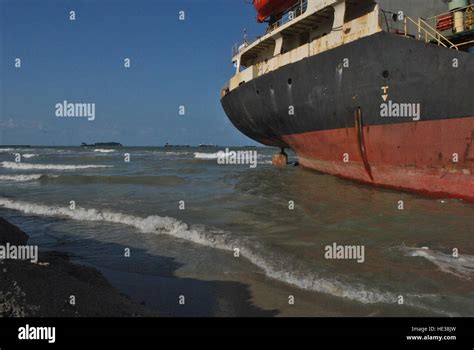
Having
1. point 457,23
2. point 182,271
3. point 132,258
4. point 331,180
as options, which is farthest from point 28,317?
point 331,180

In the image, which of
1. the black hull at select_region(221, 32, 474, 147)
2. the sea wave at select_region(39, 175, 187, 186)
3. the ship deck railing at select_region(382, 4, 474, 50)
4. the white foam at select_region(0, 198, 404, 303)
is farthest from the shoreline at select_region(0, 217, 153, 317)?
the sea wave at select_region(39, 175, 187, 186)

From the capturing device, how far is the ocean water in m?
3.99

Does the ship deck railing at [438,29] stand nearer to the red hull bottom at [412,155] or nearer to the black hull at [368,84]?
the black hull at [368,84]

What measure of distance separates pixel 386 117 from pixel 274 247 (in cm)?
535

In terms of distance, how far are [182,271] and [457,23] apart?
8.37 metres

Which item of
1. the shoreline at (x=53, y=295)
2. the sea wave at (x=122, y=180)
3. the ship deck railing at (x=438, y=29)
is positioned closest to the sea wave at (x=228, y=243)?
the shoreline at (x=53, y=295)

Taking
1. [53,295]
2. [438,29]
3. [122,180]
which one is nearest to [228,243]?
[53,295]

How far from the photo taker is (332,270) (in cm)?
484

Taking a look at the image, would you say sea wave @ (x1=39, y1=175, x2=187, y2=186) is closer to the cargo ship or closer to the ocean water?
the ocean water

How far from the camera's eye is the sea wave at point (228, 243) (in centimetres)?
412

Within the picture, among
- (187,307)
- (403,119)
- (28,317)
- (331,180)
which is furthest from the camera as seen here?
(331,180)

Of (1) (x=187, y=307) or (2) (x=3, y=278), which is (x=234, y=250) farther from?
(2) (x=3, y=278)

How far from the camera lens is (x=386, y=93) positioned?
30.2 ft

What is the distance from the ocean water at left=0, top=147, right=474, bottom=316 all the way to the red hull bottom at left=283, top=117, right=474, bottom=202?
34cm
